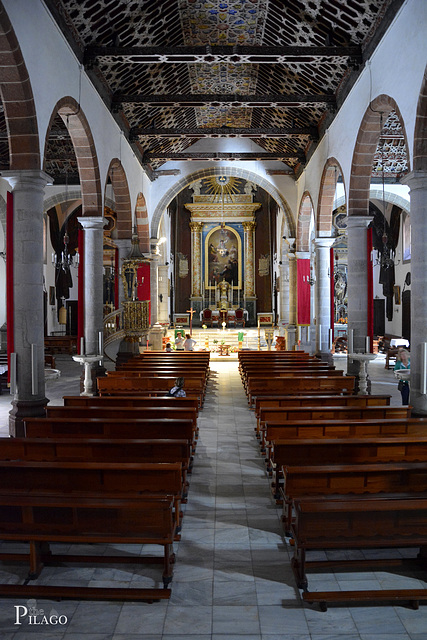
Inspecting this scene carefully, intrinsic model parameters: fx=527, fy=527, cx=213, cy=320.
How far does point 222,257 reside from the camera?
30688mm

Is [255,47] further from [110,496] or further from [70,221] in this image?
[70,221]

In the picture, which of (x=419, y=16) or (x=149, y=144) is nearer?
(x=419, y=16)

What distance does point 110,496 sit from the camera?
Result: 3551 millimetres

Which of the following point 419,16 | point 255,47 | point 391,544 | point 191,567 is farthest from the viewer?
point 255,47

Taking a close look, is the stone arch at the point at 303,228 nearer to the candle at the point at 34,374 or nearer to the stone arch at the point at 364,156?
the stone arch at the point at 364,156

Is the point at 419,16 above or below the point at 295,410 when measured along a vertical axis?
above

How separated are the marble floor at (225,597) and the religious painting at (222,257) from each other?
1017 inches

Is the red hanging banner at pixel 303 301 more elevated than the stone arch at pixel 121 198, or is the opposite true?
the stone arch at pixel 121 198

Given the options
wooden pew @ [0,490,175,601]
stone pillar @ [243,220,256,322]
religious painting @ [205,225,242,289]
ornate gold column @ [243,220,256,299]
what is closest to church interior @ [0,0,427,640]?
wooden pew @ [0,490,175,601]

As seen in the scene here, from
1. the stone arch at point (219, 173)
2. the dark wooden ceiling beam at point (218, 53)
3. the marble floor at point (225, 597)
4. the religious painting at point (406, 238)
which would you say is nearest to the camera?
the marble floor at point (225, 597)

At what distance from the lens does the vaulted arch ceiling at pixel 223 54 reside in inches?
351

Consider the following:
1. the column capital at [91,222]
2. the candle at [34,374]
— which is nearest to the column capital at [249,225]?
the column capital at [91,222]

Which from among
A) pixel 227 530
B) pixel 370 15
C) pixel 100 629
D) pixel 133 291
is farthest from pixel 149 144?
pixel 100 629

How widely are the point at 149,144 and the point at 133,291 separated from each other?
4.96 meters
